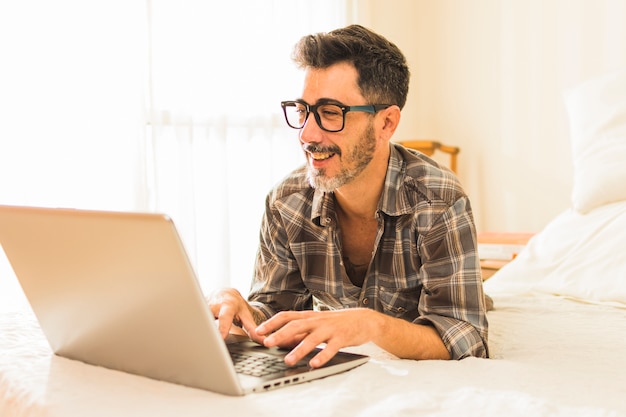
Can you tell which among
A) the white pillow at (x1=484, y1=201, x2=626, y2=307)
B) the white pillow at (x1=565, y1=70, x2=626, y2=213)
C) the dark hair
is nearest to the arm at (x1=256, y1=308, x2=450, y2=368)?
the dark hair

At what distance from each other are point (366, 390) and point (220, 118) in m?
2.12

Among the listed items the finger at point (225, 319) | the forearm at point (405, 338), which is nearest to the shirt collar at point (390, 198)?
the forearm at point (405, 338)

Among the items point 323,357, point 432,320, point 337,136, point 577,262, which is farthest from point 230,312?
point 577,262

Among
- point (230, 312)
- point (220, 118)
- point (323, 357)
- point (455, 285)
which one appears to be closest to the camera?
point (323, 357)

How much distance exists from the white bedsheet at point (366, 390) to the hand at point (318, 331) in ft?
0.15

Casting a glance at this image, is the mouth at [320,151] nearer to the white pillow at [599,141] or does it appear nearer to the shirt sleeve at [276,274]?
the shirt sleeve at [276,274]

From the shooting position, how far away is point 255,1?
9.96 feet

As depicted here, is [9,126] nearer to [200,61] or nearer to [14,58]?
[14,58]

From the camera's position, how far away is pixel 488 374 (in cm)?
109

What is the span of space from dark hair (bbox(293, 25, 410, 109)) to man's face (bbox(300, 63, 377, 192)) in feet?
0.06

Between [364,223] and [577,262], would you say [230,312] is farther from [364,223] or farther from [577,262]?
[577,262]

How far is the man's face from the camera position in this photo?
4.98 ft

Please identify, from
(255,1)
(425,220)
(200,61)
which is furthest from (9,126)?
(425,220)

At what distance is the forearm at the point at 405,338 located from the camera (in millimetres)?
1185
